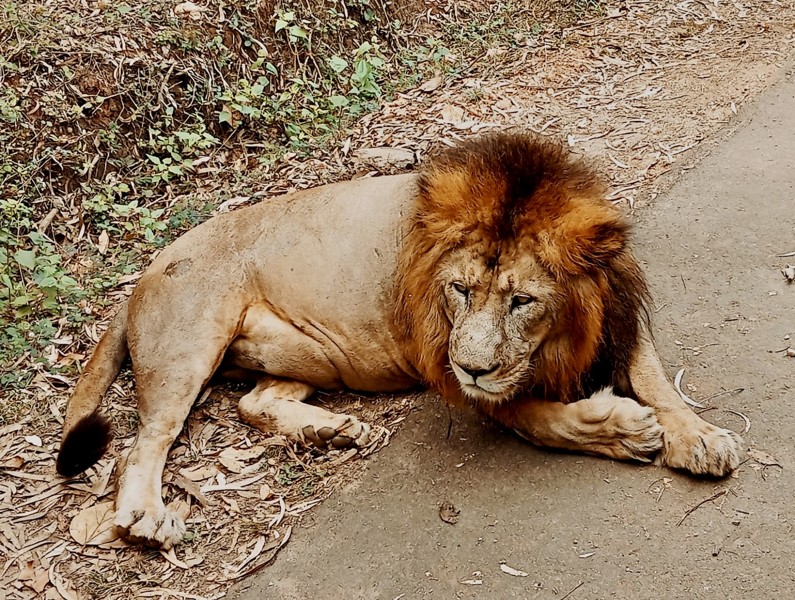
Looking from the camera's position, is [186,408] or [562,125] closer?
[186,408]

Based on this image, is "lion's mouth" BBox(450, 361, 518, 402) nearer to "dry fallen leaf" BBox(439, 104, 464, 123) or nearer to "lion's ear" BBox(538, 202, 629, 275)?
"lion's ear" BBox(538, 202, 629, 275)

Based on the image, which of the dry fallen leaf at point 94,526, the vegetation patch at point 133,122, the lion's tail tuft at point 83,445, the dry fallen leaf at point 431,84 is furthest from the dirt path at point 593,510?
the dry fallen leaf at point 431,84

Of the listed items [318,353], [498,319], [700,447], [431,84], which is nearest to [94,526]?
[318,353]

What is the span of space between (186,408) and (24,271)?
156cm

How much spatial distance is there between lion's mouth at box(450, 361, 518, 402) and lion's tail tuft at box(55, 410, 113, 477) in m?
1.39

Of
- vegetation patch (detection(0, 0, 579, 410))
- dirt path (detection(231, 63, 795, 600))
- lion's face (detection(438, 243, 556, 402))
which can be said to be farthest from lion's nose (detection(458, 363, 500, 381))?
vegetation patch (detection(0, 0, 579, 410))

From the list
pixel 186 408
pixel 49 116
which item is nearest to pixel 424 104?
pixel 49 116

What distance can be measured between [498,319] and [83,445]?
5.41 feet

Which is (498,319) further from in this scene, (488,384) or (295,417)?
(295,417)

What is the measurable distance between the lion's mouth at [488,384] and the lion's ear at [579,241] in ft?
1.27

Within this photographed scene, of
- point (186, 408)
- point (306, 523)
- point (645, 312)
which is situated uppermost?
point (645, 312)

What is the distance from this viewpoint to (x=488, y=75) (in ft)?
20.3

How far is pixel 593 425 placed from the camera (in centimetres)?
296

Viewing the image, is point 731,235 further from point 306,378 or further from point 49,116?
point 49,116
